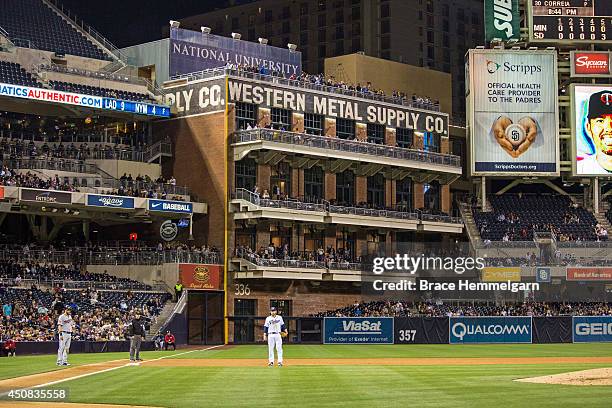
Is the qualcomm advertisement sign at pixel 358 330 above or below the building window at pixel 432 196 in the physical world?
below

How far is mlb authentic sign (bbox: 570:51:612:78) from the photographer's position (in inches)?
3386

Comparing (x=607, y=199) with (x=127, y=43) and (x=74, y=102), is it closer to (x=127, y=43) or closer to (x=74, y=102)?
(x=74, y=102)

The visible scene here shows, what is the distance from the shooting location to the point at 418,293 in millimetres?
75375

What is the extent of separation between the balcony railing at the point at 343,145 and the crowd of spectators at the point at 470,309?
11.3m

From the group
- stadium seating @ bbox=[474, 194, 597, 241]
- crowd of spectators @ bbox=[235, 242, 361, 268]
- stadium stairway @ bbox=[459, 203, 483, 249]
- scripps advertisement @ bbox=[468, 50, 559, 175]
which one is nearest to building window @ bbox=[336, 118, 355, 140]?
crowd of spectators @ bbox=[235, 242, 361, 268]

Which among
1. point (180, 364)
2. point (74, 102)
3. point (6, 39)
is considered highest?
point (6, 39)

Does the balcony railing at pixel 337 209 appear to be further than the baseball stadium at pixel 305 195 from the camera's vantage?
Yes

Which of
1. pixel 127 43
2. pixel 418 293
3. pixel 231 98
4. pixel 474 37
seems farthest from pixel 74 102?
pixel 474 37

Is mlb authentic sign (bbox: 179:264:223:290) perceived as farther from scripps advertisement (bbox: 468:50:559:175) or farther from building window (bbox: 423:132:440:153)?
scripps advertisement (bbox: 468:50:559:175)

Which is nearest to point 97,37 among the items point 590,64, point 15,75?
point 15,75

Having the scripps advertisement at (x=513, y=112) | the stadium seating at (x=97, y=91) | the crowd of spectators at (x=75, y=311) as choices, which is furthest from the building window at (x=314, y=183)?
the crowd of spectators at (x=75, y=311)

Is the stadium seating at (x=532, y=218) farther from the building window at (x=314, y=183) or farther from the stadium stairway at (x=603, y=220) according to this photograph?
the building window at (x=314, y=183)

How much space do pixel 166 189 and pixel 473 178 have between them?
28.3 meters

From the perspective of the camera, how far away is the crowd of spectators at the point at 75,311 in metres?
53.3
